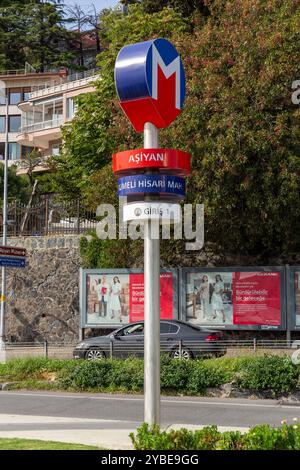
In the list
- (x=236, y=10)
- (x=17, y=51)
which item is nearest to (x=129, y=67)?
(x=236, y=10)

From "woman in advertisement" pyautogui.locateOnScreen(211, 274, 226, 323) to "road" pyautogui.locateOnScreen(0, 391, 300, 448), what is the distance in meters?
8.07

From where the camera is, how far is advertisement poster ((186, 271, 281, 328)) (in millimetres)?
22953

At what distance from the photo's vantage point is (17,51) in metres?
71.2

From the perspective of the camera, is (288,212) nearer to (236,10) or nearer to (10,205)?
(236,10)

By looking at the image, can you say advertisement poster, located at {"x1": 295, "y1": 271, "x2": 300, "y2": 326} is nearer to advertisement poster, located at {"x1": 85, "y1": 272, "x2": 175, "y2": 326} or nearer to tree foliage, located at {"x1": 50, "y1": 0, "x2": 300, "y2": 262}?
tree foliage, located at {"x1": 50, "y1": 0, "x2": 300, "y2": 262}

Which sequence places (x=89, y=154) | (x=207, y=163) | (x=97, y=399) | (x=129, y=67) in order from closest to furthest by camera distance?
(x=129, y=67), (x=97, y=399), (x=207, y=163), (x=89, y=154)

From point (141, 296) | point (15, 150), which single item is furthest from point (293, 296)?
point (15, 150)

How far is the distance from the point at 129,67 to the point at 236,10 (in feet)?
50.3

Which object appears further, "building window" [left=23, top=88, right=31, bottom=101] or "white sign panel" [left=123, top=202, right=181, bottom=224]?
"building window" [left=23, top=88, right=31, bottom=101]

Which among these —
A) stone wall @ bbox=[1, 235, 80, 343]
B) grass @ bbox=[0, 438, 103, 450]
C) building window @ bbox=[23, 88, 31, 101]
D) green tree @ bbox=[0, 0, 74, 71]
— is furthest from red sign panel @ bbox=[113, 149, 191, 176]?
green tree @ bbox=[0, 0, 74, 71]

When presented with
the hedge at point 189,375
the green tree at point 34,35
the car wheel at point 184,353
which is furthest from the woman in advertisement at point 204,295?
the green tree at point 34,35

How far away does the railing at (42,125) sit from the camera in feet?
189

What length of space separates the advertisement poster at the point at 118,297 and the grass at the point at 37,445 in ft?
49.2

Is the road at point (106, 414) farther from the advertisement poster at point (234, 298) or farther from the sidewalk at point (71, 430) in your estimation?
the advertisement poster at point (234, 298)
